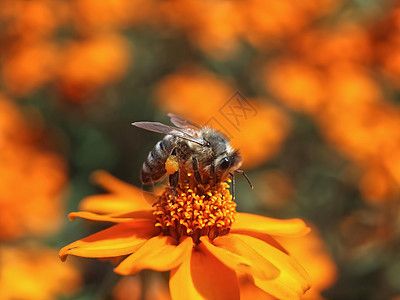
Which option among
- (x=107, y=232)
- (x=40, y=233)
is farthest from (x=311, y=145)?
(x=107, y=232)

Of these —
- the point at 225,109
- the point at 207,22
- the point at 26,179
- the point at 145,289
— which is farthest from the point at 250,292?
the point at 207,22

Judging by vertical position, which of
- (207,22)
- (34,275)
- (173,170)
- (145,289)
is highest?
(207,22)

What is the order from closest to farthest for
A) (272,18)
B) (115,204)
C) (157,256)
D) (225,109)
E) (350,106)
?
(157,256) → (115,204) → (225,109) → (350,106) → (272,18)

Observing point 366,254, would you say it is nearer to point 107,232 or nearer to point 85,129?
point 107,232

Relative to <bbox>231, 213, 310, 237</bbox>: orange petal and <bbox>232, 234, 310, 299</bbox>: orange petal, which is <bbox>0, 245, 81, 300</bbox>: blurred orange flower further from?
<bbox>232, 234, 310, 299</bbox>: orange petal

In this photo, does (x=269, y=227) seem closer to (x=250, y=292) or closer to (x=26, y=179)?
(x=250, y=292)

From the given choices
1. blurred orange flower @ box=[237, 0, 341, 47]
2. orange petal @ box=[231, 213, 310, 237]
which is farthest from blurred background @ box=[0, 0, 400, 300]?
orange petal @ box=[231, 213, 310, 237]
